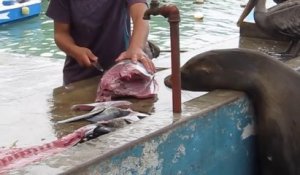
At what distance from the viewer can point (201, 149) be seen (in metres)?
2.71

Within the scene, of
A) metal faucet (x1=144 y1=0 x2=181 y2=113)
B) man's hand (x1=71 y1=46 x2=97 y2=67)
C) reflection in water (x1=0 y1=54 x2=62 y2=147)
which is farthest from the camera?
man's hand (x1=71 y1=46 x2=97 y2=67)

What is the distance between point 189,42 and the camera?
1009 centimetres

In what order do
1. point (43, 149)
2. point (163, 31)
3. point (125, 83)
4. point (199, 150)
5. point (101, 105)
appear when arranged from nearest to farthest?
point (43, 149) → point (199, 150) → point (101, 105) → point (125, 83) → point (163, 31)

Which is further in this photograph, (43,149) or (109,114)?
(109,114)

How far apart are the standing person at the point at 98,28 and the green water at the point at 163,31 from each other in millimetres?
5660

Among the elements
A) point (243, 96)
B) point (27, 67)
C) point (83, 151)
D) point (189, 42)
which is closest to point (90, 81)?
point (243, 96)

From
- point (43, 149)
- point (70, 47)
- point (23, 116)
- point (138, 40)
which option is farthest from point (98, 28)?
point (43, 149)

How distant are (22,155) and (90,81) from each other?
1.30 meters

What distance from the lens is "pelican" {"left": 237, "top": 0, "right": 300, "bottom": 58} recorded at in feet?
15.6

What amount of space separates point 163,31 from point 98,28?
807 cm

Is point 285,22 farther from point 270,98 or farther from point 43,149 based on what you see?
point 43,149

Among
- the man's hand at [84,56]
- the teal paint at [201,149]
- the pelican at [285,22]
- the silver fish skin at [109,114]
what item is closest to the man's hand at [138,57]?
the man's hand at [84,56]

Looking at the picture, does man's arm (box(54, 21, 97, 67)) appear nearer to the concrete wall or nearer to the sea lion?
the sea lion

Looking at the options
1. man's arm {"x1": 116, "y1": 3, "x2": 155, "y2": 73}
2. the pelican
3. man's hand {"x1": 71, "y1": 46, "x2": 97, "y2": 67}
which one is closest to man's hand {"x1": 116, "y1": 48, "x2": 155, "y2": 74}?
man's arm {"x1": 116, "y1": 3, "x2": 155, "y2": 73}
